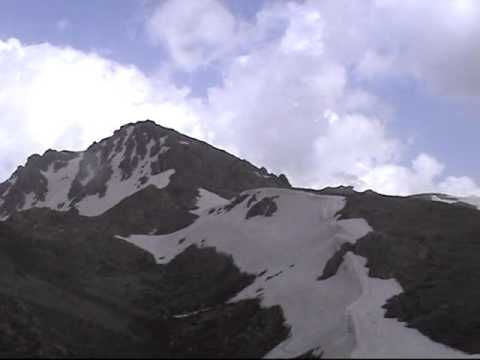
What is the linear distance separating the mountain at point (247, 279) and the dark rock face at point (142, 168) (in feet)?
Answer: 62.6

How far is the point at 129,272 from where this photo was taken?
72.9 meters

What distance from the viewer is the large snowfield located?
3550 centimetres

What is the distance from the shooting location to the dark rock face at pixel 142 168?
423ft

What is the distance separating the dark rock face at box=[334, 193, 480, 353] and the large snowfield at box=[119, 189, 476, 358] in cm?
145

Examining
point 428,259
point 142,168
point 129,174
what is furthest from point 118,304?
point 129,174

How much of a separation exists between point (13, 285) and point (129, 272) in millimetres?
21798

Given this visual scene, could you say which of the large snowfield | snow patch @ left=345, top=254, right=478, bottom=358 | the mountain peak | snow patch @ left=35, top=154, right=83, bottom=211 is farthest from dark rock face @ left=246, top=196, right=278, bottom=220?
snow patch @ left=35, top=154, right=83, bottom=211

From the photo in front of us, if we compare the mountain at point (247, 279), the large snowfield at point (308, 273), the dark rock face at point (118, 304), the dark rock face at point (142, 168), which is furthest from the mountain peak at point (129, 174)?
Result: the dark rock face at point (118, 304)

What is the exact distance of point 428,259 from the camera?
56.4m

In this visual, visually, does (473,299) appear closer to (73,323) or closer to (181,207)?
(73,323)

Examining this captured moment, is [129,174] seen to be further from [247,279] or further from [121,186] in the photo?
[247,279]

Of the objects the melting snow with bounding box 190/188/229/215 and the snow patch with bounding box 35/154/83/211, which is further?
the snow patch with bounding box 35/154/83/211

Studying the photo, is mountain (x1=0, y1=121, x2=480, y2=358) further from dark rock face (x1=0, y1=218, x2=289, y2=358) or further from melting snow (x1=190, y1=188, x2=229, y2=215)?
melting snow (x1=190, y1=188, x2=229, y2=215)

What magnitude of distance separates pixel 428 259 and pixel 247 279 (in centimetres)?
1685
